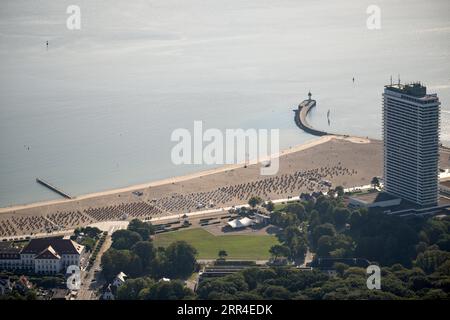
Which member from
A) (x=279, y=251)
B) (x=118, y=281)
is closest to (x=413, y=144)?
(x=279, y=251)

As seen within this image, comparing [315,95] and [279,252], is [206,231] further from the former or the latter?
[315,95]

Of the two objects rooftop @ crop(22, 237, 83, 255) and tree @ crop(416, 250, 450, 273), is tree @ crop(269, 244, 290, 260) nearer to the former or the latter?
tree @ crop(416, 250, 450, 273)

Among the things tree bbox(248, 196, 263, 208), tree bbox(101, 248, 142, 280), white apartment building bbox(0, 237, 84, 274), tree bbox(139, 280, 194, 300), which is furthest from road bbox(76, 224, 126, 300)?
tree bbox(248, 196, 263, 208)

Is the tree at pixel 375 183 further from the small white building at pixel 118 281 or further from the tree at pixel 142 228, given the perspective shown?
the small white building at pixel 118 281

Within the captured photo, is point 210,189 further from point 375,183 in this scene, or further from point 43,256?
point 43,256
